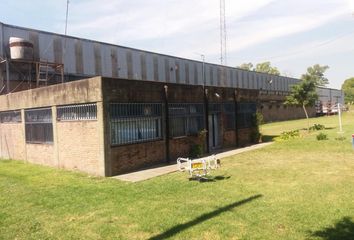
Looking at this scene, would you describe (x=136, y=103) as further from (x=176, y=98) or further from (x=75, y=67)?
(x=75, y=67)

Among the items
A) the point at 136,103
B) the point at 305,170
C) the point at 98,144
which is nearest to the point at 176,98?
the point at 136,103

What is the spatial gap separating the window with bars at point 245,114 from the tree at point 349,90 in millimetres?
122369

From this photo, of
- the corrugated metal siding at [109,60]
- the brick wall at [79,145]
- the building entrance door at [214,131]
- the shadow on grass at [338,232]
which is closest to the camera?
the shadow on grass at [338,232]

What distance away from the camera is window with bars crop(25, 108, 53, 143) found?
54.7 ft

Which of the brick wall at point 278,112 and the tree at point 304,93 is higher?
the tree at point 304,93

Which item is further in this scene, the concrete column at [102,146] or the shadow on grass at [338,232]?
the concrete column at [102,146]

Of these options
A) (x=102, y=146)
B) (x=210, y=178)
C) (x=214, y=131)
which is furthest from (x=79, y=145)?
(x=214, y=131)

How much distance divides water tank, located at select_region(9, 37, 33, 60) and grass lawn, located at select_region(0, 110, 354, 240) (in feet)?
39.7

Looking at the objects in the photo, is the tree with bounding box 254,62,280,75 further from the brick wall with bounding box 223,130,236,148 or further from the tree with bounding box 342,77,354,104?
the brick wall with bounding box 223,130,236,148

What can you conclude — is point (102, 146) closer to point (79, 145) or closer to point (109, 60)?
point (79, 145)

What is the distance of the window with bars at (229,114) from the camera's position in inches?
A: 837

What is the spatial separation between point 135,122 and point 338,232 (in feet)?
31.7

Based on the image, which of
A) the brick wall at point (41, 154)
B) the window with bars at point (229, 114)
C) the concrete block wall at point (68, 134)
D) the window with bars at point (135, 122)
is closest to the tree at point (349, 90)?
the window with bars at point (229, 114)

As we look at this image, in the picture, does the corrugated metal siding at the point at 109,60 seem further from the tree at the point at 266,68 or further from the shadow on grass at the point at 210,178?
the tree at the point at 266,68
